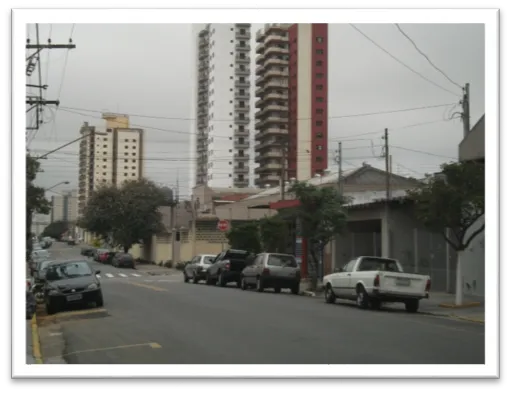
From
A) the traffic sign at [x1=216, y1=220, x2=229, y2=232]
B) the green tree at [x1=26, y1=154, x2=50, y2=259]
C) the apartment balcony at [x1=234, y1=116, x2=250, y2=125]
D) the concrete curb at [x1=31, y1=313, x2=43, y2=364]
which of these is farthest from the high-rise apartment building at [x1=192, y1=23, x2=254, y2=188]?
the concrete curb at [x1=31, y1=313, x2=43, y2=364]

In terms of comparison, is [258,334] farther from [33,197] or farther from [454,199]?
[454,199]

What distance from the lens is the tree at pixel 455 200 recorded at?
19.6 meters

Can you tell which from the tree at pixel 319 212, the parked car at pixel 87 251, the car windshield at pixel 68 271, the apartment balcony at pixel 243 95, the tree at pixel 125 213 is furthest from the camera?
the tree at pixel 319 212

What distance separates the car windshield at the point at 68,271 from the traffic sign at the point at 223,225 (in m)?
3.70

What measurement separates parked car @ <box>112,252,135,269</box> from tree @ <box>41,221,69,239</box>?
2379 millimetres

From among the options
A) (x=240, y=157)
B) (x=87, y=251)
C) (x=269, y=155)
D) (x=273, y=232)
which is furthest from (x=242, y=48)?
(x=269, y=155)

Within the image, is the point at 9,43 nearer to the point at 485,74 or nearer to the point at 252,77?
the point at 485,74

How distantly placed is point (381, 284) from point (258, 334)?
6120mm

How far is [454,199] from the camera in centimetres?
1997

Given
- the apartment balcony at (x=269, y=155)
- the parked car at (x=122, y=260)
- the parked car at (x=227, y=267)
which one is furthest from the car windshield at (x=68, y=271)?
the apartment balcony at (x=269, y=155)

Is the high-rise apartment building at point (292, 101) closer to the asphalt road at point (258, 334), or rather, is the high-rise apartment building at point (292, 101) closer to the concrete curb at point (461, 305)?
the asphalt road at point (258, 334)

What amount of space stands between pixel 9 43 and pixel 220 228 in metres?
10.4

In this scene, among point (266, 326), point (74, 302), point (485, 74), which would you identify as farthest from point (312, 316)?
point (485, 74)

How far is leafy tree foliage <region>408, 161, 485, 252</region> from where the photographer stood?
64.3 feet
